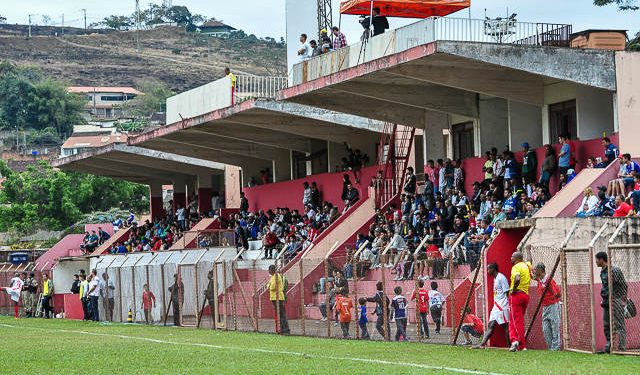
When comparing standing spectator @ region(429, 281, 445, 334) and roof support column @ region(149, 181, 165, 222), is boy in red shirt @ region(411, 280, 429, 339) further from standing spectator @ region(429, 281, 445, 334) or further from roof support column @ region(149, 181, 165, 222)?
roof support column @ region(149, 181, 165, 222)

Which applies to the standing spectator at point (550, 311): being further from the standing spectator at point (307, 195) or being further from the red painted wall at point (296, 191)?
the standing spectator at point (307, 195)

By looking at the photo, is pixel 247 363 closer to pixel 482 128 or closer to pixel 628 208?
pixel 628 208

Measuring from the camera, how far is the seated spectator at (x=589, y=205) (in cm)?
2791

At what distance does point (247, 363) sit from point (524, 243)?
542 centimetres

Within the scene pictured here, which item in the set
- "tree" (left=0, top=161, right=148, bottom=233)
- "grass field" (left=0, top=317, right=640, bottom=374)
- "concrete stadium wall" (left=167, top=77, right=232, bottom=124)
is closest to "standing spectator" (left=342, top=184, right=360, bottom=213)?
"concrete stadium wall" (left=167, top=77, right=232, bottom=124)

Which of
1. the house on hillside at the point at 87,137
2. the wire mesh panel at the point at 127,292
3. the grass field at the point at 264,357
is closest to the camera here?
the grass field at the point at 264,357

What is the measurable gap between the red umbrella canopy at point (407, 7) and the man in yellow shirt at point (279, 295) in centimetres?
1272

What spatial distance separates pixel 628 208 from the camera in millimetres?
25844

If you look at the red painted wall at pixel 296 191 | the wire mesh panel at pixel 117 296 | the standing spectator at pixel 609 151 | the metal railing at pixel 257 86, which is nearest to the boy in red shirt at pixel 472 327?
the standing spectator at pixel 609 151

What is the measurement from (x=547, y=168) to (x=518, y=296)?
11737 millimetres

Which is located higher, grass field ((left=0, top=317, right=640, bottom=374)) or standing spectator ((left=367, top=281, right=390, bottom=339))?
standing spectator ((left=367, top=281, right=390, bottom=339))

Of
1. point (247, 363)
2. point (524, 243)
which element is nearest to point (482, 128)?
point (524, 243)

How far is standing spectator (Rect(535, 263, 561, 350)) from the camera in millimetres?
21203

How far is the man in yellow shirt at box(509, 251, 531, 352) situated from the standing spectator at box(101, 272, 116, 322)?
73.2ft
